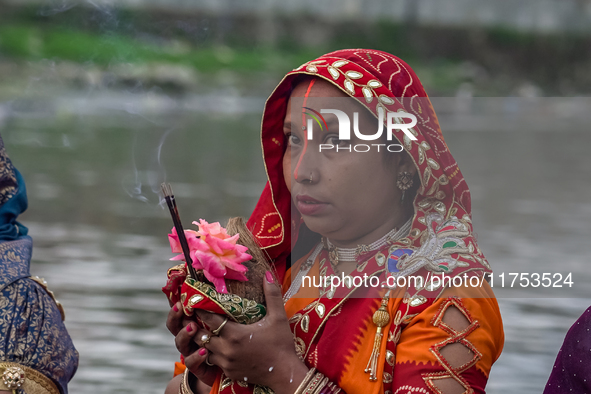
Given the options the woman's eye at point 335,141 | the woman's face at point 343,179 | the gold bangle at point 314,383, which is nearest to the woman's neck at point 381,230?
the woman's face at point 343,179

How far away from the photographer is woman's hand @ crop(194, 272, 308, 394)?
160cm

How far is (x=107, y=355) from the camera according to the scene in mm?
4637

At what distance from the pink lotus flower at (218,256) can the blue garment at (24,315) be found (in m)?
0.63

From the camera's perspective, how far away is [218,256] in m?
1.59

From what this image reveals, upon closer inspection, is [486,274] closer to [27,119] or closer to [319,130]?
[319,130]

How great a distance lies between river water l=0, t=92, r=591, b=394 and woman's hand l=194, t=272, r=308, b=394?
17.9 inches

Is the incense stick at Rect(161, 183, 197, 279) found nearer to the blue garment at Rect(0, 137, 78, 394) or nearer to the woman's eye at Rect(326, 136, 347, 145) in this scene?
the woman's eye at Rect(326, 136, 347, 145)

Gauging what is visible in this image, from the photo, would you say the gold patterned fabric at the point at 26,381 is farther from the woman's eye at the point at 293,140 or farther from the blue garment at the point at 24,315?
the woman's eye at the point at 293,140

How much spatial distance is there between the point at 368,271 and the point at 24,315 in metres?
0.91

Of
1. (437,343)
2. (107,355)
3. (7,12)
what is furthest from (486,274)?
(7,12)

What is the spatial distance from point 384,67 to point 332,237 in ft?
1.33

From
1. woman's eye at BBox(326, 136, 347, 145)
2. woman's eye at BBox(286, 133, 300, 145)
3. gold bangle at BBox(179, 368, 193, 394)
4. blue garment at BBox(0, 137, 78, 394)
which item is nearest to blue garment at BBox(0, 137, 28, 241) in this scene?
blue garment at BBox(0, 137, 78, 394)

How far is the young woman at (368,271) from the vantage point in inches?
62.2

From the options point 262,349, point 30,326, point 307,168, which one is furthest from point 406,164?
point 30,326
